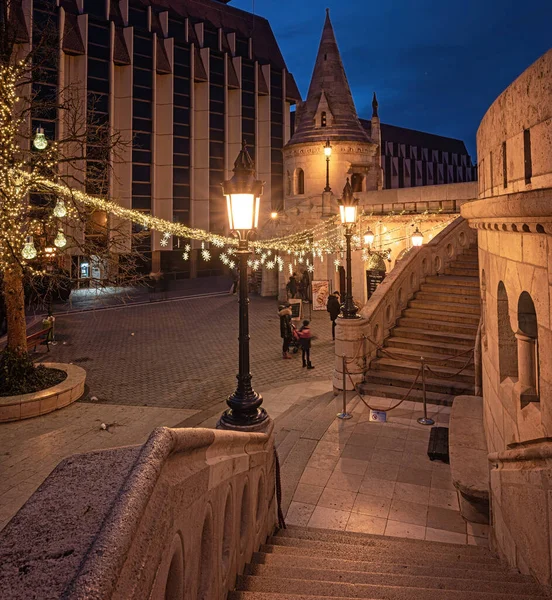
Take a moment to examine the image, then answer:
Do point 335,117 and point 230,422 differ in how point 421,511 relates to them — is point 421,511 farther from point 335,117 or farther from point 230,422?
point 335,117

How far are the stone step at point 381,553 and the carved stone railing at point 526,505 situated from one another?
325 millimetres

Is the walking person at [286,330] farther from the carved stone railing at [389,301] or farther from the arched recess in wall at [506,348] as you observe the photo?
the arched recess in wall at [506,348]

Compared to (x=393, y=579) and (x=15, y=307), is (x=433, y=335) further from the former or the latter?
(x=15, y=307)

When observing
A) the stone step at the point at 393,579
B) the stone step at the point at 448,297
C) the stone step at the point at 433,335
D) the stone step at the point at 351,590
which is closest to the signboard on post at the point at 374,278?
the stone step at the point at 448,297

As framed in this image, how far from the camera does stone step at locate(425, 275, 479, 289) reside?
13138 mm

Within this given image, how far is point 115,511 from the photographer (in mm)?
1844

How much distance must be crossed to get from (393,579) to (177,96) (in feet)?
132

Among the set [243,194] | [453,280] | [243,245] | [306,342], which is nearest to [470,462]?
[243,245]

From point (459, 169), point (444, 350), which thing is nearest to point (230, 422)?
point (444, 350)

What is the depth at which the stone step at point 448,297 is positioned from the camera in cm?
1259

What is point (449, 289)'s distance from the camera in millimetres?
13312

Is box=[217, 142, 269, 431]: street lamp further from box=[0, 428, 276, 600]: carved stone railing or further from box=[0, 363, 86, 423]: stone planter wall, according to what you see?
box=[0, 363, 86, 423]: stone planter wall

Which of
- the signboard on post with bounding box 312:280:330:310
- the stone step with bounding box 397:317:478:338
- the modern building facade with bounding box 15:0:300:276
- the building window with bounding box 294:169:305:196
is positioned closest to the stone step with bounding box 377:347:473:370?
the stone step with bounding box 397:317:478:338

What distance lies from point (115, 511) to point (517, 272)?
4174mm
